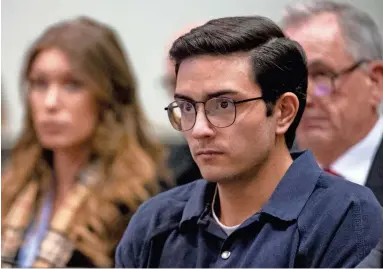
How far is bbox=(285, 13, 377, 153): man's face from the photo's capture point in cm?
141

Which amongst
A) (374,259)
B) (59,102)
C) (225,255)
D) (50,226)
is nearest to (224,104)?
(225,255)

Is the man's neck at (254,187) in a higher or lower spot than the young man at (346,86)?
lower

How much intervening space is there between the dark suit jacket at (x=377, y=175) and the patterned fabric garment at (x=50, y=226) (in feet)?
2.17

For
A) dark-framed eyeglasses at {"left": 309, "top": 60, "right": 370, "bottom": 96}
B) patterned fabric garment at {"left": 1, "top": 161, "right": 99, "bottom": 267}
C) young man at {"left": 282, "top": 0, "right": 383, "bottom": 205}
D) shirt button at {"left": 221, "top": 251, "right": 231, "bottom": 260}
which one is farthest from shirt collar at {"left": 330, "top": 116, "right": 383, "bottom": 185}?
patterned fabric garment at {"left": 1, "top": 161, "right": 99, "bottom": 267}

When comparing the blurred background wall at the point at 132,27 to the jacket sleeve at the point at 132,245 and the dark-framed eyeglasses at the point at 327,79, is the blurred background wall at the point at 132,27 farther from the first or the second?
the jacket sleeve at the point at 132,245

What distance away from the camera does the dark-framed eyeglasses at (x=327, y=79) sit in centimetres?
142

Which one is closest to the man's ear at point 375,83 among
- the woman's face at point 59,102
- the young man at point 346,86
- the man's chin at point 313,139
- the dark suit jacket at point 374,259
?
the young man at point 346,86

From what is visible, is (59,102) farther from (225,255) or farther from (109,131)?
(225,255)

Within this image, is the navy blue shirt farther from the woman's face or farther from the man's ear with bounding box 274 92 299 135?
the woman's face

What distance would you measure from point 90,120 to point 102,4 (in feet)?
0.95

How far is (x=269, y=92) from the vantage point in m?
1.23

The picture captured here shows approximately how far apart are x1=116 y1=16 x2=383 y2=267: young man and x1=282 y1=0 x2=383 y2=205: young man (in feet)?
0.48

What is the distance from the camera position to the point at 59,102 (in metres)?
1.61

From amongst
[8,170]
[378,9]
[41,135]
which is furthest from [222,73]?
[8,170]
